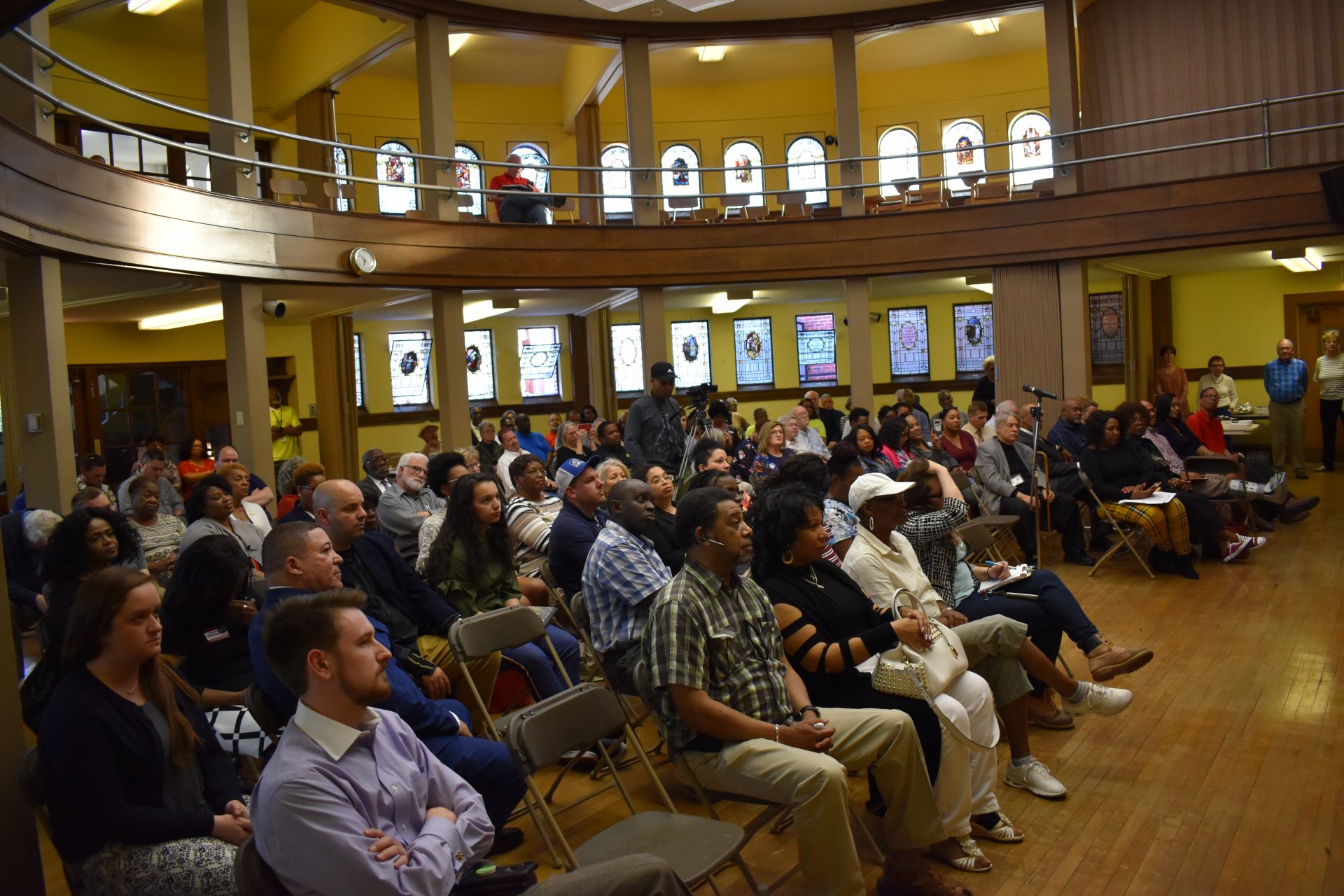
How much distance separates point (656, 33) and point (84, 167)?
7.21 meters

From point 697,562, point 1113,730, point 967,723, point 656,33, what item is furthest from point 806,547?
point 656,33

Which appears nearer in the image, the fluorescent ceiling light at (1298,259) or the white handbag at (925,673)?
the white handbag at (925,673)

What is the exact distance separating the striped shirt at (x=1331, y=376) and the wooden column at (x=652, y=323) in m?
7.52

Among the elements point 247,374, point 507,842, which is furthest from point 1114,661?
point 247,374

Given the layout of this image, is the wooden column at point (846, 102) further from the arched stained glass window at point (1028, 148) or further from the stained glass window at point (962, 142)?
the arched stained glass window at point (1028, 148)

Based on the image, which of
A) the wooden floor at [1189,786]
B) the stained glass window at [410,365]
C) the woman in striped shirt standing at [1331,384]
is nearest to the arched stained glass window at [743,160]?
the stained glass window at [410,365]

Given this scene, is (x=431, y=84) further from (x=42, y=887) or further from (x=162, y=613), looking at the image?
(x=42, y=887)

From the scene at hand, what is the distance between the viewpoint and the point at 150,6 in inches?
461

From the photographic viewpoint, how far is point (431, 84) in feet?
36.3

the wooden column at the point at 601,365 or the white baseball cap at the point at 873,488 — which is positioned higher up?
the wooden column at the point at 601,365

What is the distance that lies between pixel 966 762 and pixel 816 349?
14.3m

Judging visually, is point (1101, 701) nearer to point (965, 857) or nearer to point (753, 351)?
point (965, 857)

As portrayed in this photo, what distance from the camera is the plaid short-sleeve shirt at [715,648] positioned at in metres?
2.85

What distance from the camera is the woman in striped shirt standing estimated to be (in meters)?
11.6
